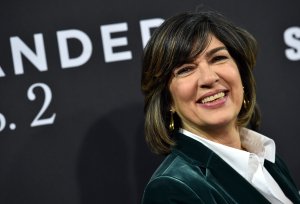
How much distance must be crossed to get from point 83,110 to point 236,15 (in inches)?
26.3

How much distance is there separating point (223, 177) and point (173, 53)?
13.9 inches

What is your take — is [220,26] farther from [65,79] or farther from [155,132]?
[65,79]

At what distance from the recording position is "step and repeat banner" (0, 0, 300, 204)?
1.86 meters

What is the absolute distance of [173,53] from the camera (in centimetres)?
141

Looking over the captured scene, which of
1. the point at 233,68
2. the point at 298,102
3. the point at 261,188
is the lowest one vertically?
the point at 261,188

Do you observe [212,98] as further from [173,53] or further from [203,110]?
[173,53]

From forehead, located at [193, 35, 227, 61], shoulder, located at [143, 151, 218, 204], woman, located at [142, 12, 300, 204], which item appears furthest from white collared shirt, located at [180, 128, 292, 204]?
forehead, located at [193, 35, 227, 61]

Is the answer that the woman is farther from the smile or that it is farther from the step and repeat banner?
the step and repeat banner

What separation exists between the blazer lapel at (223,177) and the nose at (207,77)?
0.53ft

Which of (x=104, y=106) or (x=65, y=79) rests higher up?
(x=65, y=79)

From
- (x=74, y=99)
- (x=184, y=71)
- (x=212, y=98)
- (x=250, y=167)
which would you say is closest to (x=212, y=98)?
(x=212, y=98)

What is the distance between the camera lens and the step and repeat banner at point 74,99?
6.10 feet

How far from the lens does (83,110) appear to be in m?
1.89

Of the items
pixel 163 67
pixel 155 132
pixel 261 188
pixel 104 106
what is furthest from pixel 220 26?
pixel 104 106
